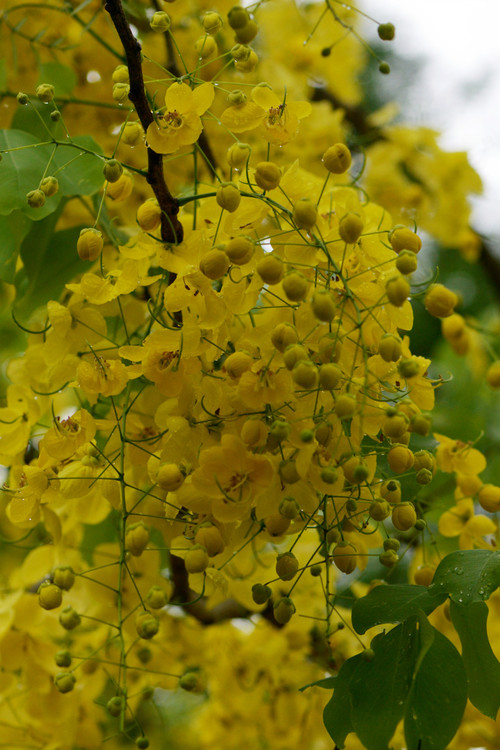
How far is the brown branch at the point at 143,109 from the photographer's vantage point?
603 mm

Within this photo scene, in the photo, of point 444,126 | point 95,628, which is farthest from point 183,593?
point 444,126

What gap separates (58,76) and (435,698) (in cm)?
83

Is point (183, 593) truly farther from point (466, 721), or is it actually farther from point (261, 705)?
point (466, 721)

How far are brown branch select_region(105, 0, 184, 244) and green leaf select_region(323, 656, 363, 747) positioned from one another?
389mm

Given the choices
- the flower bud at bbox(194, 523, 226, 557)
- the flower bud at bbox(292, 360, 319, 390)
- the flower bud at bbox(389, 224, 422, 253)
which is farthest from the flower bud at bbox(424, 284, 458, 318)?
the flower bud at bbox(194, 523, 226, 557)

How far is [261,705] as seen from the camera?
1.29 metres

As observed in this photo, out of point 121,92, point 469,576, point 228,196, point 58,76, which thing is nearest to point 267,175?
point 228,196

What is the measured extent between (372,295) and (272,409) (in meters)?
0.12

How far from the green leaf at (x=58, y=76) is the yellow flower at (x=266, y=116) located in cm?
42

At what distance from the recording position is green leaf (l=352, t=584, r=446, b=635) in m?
0.63

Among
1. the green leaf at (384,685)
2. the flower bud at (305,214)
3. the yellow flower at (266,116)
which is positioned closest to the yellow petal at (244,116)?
the yellow flower at (266,116)

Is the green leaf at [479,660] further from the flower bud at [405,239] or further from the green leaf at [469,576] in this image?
the flower bud at [405,239]

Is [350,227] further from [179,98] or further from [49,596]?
[49,596]

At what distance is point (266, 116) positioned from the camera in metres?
0.64
